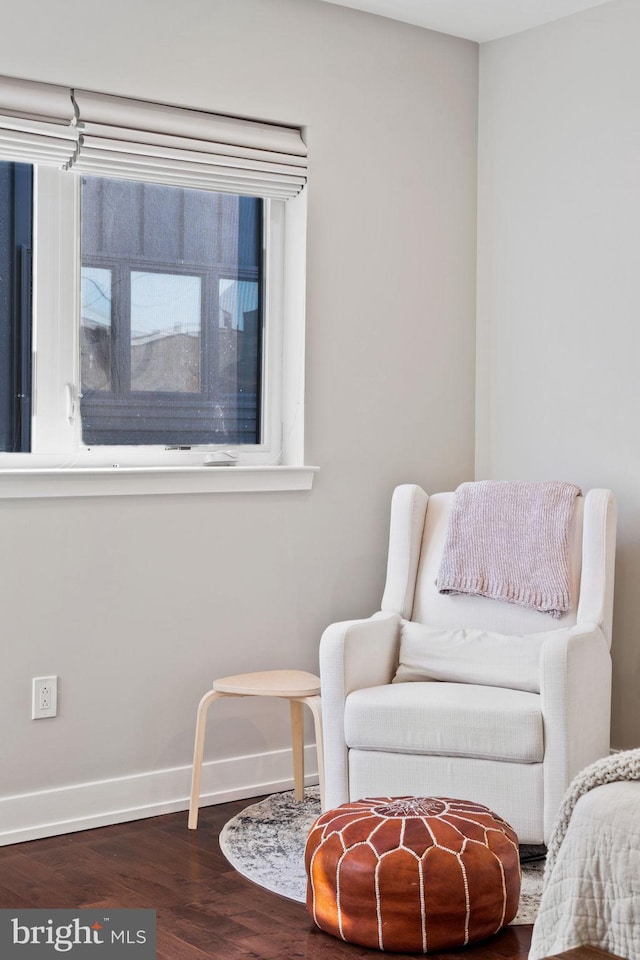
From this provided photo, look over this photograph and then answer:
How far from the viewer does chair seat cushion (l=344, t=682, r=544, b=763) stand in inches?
116

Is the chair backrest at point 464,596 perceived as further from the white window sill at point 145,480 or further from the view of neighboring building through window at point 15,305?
the view of neighboring building through window at point 15,305

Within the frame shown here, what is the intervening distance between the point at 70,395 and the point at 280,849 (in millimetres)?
1418

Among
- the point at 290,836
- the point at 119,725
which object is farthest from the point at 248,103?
the point at 290,836

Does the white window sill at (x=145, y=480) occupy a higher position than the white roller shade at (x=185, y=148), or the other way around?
the white roller shade at (x=185, y=148)

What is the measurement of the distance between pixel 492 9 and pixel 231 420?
160 centimetres

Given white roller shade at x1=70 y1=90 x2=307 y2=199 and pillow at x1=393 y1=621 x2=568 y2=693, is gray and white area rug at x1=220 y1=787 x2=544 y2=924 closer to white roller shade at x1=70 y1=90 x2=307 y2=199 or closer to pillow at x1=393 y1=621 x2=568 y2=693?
pillow at x1=393 y1=621 x2=568 y2=693

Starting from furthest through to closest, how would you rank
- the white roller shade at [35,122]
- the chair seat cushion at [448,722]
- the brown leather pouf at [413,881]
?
1. the white roller shade at [35,122]
2. the chair seat cushion at [448,722]
3. the brown leather pouf at [413,881]

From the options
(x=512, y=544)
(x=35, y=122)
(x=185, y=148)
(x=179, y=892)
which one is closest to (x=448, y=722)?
(x=512, y=544)

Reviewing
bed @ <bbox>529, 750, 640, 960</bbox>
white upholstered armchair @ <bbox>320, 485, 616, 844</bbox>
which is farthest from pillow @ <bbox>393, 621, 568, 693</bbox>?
bed @ <bbox>529, 750, 640, 960</bbox>

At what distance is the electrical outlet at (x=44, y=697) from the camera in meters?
3.25

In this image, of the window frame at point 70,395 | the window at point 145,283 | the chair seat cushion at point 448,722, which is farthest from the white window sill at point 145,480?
the chair seat cushion at point 448,722

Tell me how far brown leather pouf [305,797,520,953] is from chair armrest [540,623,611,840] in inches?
14.0

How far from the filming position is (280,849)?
3.10 metres

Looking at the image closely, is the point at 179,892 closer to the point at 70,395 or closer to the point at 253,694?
the point at 253,694
